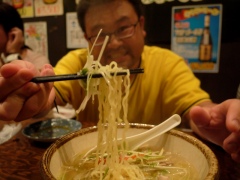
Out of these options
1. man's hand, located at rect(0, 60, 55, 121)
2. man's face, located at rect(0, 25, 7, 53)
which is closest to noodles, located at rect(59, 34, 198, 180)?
man's hand, located at rect(0, 60, 55, 121)

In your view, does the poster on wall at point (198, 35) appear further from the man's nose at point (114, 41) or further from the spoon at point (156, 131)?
the spoon at point (156, 131)

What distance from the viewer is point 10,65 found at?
0.79 meters

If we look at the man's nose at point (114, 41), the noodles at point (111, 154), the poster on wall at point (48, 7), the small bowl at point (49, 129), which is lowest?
the small bowl at point (49, 129)

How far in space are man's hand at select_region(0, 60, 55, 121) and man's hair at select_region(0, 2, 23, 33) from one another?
2.08 m

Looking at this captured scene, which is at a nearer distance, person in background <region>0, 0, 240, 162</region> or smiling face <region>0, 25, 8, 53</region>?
person in background <region>0, 0, 240, 162</region>

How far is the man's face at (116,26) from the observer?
1.65m

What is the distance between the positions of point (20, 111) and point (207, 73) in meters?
2.29

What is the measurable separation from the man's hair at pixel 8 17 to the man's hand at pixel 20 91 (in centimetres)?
208

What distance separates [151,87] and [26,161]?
3.57 ft

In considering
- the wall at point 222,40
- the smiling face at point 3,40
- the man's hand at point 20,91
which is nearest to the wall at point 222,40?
the wall at point 222,40

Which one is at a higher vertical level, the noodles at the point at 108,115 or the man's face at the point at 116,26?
A: the man's face at the point at 116,26

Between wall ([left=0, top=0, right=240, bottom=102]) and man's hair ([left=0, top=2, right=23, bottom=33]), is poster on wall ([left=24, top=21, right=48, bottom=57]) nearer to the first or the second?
man's hair ([left=0, top=2, right=23, bottom=33])

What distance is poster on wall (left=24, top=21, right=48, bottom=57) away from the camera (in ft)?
11.5

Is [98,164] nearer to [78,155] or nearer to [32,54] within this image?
[78,155]
